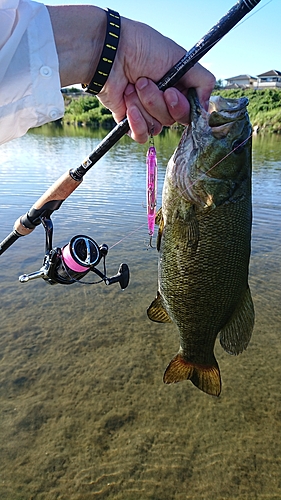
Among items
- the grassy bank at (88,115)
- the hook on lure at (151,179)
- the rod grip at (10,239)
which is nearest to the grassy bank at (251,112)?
the grassy bank at (88,115)

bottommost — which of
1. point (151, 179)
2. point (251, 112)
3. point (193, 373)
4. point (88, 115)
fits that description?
point (193, 373)

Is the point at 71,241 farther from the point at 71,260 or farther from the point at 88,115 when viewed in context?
the point at 88,115

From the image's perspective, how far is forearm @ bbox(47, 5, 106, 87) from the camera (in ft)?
5.46

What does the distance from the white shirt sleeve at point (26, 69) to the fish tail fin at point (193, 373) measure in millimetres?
1527

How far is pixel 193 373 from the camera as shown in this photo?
7.70 feet

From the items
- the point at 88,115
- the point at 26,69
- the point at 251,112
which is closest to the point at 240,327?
the point at 26,69

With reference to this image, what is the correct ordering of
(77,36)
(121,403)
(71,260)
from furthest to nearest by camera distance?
(121,403)
(71,260)
(77,36)

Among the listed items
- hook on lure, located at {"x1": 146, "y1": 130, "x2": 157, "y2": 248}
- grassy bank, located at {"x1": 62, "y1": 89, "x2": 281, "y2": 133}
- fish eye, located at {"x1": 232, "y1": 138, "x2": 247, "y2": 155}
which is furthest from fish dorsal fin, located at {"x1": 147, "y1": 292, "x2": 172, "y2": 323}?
grassy bank, located at {"x1": 62, "y1": 89, "x2": 281, "y2": 133}

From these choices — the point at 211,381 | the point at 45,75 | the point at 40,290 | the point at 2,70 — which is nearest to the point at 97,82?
the point at 45,75

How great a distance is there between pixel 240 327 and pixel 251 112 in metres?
46.4

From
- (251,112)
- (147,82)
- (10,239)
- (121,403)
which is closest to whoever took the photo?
(147,82)

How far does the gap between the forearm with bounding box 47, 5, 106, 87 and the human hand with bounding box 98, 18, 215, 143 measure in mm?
104

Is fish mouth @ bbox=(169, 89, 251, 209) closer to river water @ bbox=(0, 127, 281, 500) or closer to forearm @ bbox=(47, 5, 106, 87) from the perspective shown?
forearm @ bbox=(47, 5, 106, 87)

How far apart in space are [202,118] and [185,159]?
215 mm
